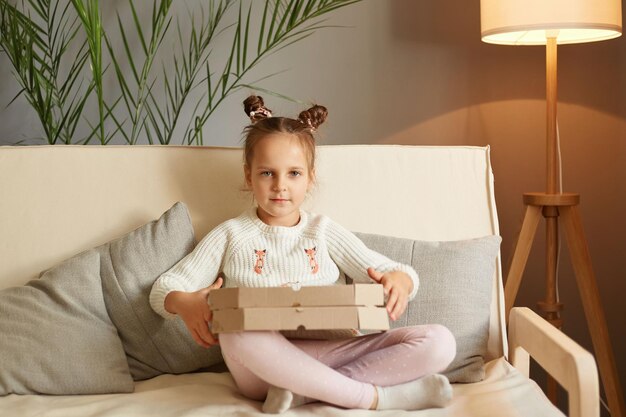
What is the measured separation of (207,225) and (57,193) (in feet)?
1.10

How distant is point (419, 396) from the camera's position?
1.59 m

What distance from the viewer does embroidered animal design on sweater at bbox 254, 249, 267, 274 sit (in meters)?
1.77

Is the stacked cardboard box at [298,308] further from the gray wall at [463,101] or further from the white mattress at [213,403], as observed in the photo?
the gray wall at [463,101]

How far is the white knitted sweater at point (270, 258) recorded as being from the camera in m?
1.76

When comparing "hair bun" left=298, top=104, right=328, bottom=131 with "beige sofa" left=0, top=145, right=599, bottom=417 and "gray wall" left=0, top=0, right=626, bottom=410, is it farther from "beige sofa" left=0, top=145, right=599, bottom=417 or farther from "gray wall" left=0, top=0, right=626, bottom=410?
"gray wall" left=0, top=0, right=626, bottom=410

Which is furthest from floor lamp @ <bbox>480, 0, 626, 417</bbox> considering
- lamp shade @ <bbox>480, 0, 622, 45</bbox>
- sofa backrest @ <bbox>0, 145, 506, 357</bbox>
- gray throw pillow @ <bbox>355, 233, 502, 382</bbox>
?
gray throw pillow @ <bbox>355, 233, 502, 382</bbox>

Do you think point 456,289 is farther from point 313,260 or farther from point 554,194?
point 554,194

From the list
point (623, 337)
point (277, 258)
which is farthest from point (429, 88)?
point (277, 258)

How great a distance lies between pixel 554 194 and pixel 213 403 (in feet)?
4.00

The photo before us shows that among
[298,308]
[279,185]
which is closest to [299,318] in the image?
[298,308]

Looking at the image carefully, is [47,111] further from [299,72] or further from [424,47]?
[424,47]

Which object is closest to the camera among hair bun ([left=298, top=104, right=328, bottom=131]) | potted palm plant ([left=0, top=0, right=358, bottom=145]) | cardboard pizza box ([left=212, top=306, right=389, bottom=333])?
cardboard pizza box ([left=212, top=306, right=389, bottom=333])

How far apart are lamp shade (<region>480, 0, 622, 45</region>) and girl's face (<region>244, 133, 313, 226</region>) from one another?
2.52ft

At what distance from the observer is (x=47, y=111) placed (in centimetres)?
244
